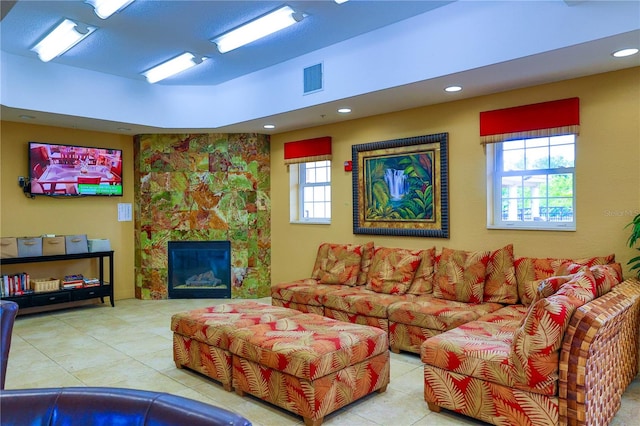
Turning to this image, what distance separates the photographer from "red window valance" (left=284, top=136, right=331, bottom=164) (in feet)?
18.7

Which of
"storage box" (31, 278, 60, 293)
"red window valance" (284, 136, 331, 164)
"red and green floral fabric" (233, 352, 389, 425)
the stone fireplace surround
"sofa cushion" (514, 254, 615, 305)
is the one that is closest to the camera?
"red and green floral fabric" (233, 352, 389, 425)

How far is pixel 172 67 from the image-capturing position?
16.1ft

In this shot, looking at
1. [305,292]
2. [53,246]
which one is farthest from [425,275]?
[53,246]

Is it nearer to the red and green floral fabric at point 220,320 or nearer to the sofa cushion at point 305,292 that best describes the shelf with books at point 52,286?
the sofa cushion at point 305,292

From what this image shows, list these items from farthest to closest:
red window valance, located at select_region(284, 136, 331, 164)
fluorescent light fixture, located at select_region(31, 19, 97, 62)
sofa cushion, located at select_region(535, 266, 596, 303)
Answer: red window valance, located at select_region(284, 136, 331, 164), fluorescent light fixture, located at select_region(31, 19, 97, 62), sofa cushion, located at select_region(535, 266, 596, 303)

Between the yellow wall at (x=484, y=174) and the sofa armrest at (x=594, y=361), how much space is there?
113 cm

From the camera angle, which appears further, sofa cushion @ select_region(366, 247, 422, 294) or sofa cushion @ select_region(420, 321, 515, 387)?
sofa cushion @ select_region(366, 247, 422, 294)

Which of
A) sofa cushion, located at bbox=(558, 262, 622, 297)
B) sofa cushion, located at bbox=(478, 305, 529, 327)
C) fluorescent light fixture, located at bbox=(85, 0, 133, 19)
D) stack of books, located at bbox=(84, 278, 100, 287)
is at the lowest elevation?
stack of books, located at bbox=(84, 278, 100, 287)

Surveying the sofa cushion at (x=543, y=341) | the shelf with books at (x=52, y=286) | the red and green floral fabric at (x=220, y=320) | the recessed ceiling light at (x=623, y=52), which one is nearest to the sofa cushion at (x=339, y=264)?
the red and green floral fabric at (x=220, y=320)

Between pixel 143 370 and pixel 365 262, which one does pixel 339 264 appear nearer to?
pixel 365 262

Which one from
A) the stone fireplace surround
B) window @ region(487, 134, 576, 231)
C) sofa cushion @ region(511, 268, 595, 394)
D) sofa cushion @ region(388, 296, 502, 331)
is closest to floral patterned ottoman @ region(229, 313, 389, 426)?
sofa cushion @ region(388, 296, 502, 331)

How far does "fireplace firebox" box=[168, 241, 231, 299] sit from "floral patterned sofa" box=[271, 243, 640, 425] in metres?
2.51

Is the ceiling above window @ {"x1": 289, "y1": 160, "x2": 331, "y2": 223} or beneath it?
above

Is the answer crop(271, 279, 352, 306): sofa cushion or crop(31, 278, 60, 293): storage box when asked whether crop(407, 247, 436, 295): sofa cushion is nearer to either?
crop(271, 279, 352, 306): sofa cushion
